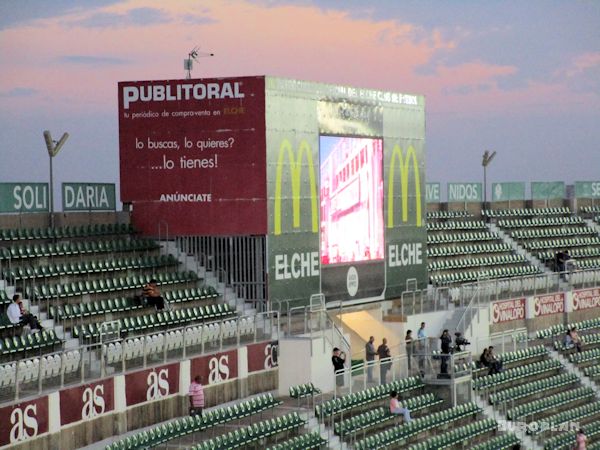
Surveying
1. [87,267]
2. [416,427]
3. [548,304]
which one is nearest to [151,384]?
[87,267]

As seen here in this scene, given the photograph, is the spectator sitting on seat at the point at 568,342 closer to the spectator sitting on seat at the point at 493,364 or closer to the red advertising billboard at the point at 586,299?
the red advertising billboard at the point at 586,299

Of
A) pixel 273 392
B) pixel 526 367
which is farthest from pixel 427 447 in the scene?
pixel 526 367

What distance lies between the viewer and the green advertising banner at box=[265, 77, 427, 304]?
29.0 meters

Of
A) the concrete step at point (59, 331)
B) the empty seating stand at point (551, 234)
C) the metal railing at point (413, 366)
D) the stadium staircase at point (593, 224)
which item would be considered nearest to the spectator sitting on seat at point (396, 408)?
the metal railing at point (413, 366)

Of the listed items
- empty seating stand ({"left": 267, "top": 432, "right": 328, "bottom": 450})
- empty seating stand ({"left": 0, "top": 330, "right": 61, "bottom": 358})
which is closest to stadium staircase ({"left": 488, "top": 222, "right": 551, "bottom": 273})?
empty seating stand ({"left": 267, "top": 432, "right": 328, "bottom": 450})

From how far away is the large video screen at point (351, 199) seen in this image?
30531 millimetres

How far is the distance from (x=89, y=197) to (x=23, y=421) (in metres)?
9.63

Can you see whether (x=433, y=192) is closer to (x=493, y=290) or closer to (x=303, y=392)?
(x=493, y=290)

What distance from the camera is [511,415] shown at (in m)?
30.5

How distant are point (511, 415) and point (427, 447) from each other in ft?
13.6

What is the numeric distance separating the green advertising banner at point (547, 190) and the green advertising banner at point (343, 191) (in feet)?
41.7

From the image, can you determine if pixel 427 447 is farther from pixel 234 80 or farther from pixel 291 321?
pixel 234 80

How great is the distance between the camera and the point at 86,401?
21.5m

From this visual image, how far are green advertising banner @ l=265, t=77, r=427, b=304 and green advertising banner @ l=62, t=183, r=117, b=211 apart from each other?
11.1 ft
